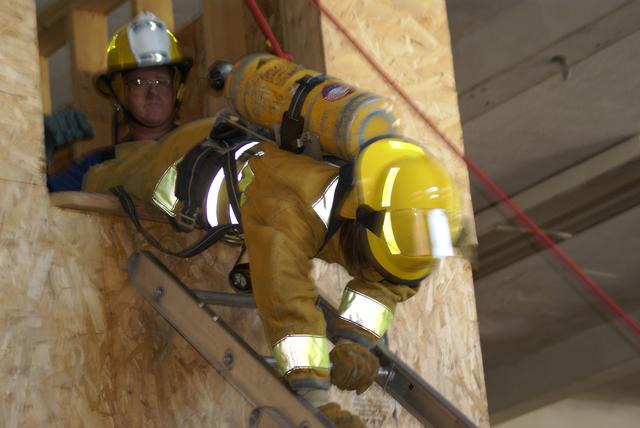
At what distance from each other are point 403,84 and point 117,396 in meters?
1.69

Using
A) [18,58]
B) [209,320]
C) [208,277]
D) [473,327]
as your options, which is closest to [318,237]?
[209,320]

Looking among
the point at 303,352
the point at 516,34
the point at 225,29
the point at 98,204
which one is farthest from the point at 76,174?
the point at 516,34

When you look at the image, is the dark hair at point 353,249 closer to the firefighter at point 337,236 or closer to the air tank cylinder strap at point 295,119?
the firefighter at point 337,236

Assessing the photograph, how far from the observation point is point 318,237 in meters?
3.26

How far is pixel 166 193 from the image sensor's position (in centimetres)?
372

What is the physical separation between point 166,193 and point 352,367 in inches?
35.8

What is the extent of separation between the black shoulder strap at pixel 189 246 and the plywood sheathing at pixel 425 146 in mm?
627

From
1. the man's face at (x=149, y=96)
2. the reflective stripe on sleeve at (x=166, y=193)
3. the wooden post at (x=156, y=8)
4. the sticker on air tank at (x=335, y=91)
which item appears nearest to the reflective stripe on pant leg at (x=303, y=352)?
the sticker on air tank at (x=335, y=91)

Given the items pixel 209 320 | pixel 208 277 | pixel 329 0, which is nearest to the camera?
pixel 209 320

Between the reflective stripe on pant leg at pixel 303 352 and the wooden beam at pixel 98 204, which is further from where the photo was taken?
the wooden beam at pixel 98 204

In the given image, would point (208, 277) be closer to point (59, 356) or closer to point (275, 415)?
point (59, 356)

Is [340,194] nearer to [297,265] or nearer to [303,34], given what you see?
[297,265]

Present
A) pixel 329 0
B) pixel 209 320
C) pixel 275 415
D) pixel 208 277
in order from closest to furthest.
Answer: pixel 275 415 → pixel 209 320 → pixel 208 277 → pixel 329 0

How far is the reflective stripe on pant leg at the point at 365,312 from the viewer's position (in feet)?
11.1
